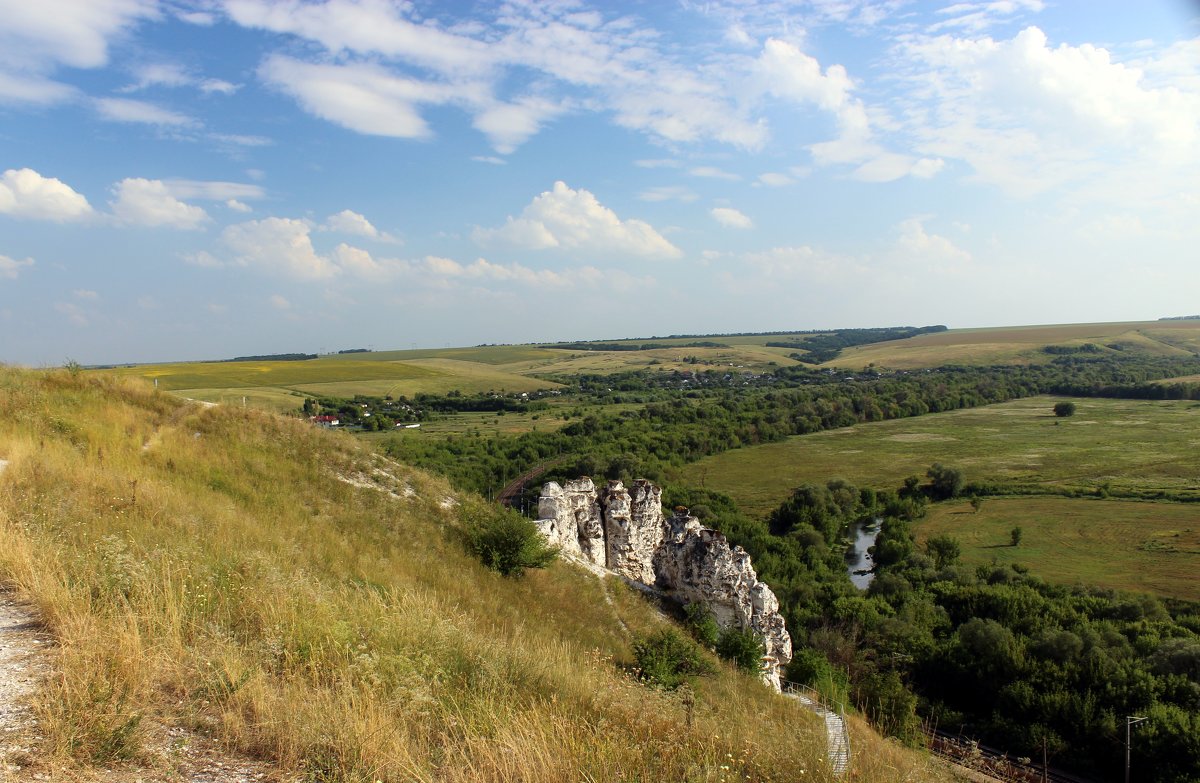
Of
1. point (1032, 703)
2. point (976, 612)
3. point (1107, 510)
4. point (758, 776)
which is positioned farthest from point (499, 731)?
point (1107, 510)

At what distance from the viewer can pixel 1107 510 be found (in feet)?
172

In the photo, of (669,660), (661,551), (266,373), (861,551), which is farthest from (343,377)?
(669,660)

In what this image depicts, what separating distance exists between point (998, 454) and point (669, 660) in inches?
3041

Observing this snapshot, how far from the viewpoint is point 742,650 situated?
15453mm

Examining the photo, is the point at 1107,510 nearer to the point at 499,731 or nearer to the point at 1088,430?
the point at 1088,430

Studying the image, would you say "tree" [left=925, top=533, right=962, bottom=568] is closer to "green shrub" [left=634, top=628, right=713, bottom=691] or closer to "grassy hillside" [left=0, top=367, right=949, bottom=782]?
"green shrub" [left=634, top=628, right=713, bottom=691]

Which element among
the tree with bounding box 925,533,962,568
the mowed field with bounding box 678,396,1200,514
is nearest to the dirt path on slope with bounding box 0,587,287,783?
the tree with bounding box 925,533,962,568

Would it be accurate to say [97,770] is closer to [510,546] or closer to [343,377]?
[510,546]

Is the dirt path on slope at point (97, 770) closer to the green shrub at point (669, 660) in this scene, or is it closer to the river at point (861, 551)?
the green shrub at point (669, 660)

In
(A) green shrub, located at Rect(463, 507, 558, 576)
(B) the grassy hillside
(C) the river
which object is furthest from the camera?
(C) the river

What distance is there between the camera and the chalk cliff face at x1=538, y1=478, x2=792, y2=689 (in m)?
18.2

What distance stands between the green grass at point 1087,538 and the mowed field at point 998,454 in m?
6.72

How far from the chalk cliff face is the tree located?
30.7 meters

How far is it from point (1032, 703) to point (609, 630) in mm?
20090
